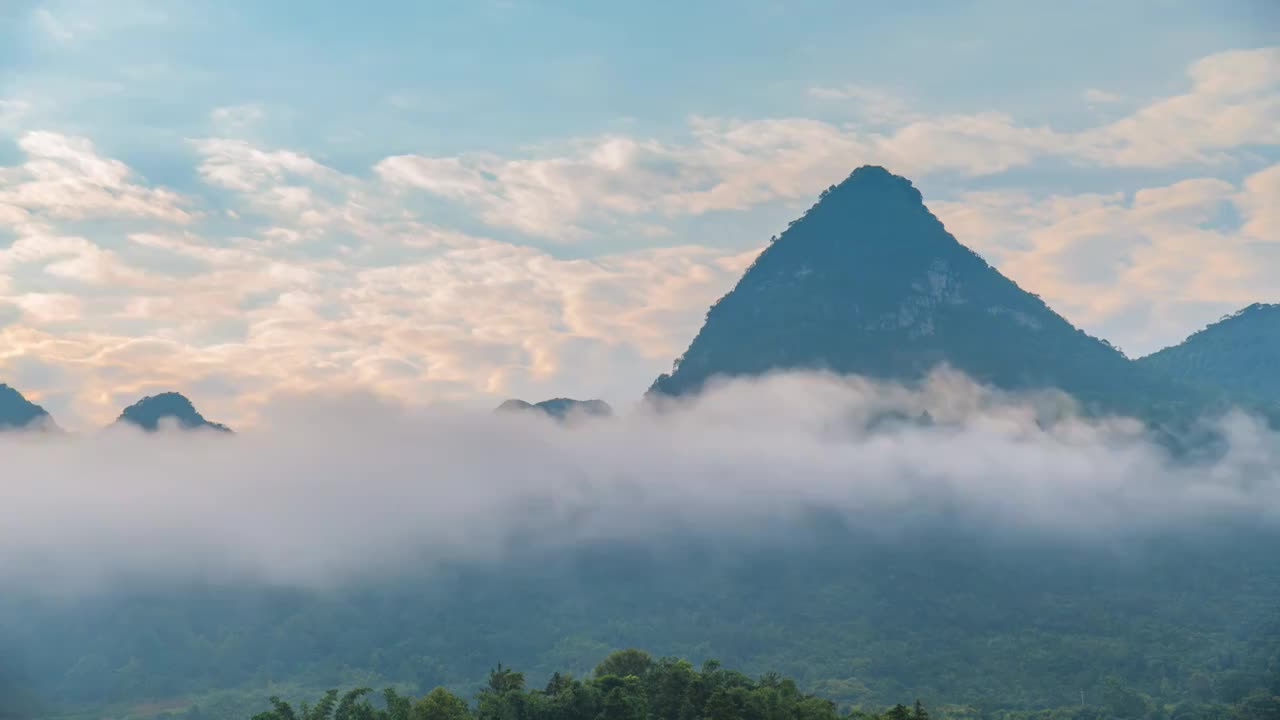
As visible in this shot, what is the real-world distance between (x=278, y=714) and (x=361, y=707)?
7858 millimetres

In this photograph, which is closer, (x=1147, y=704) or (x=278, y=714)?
(x=278, y=714)

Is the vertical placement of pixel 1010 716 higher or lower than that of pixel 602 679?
lower

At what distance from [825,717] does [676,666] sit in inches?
613

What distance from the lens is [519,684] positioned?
117250mm

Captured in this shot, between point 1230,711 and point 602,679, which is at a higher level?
point 602,679

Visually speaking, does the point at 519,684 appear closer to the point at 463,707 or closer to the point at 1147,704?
the point at 463,707

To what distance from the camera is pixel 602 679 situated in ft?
379

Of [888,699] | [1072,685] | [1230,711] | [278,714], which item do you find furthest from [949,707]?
[278,714]

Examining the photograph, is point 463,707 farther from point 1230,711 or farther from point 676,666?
point 1230,711

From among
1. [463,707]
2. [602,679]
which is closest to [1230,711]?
[602,679]

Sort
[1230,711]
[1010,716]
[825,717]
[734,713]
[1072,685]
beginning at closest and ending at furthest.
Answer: [734,713] < [825,717] < [1230,711] < [1010,716] < [1072,685]

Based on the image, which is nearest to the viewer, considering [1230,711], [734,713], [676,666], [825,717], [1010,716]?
[734,713]

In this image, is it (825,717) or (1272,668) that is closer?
(825,717)

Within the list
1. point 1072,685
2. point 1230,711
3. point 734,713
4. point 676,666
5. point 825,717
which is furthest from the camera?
point 1072,685
